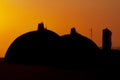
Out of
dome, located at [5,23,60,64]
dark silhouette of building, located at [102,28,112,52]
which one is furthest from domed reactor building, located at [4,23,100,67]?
dark silhouette of building, located at [102,28,112,52]

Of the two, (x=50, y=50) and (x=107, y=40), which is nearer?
(x=50, y=50)

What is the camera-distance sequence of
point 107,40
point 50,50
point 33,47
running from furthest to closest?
point 107,40
point 33,47
point 50,50

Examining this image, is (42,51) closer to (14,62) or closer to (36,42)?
(36,42)

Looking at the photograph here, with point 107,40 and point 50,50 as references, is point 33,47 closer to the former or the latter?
point 50,50

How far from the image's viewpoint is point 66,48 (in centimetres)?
2312

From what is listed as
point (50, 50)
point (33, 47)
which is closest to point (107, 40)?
point (50, 50)

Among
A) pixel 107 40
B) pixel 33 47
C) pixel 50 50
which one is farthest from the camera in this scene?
pixel 107 40

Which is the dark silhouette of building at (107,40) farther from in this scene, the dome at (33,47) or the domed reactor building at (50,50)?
the dome at (33,47)

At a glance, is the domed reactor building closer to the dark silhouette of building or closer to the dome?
the dome

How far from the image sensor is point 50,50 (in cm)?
2328

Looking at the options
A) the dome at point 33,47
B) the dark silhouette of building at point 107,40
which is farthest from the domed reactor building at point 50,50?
the dark silhouette of building at point 107,40

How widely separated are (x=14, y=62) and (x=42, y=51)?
7.72 ft

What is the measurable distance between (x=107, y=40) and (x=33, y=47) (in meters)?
7.23

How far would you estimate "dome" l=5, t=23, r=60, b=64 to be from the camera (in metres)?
23.4
